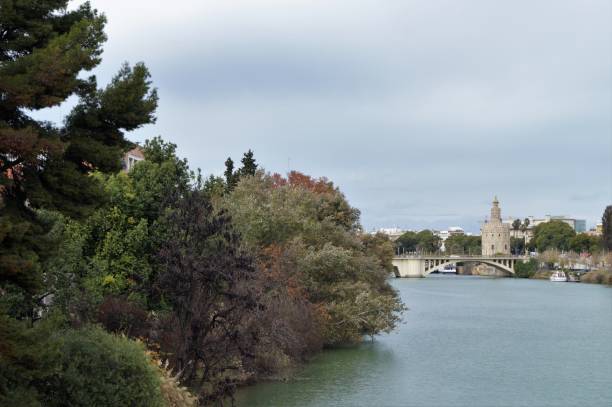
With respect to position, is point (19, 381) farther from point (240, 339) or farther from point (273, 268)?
point (273, 268)

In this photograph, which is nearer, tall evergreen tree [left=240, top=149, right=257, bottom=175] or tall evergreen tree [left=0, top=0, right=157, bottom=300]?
tall evergreen tree [left=0, top=0, right=157, bottom=300]

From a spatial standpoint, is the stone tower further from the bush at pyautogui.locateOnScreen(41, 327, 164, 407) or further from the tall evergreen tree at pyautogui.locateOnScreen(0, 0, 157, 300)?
the tall evergreen tree at pyautogui.locateOnScreen(0, 0, 157, 300)

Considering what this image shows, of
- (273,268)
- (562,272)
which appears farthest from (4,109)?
(562,272)

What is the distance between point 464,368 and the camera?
3419cm

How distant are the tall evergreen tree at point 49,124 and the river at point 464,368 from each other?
47.1 feet

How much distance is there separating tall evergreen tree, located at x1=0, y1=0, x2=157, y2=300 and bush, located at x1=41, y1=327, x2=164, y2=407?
3.26 metres

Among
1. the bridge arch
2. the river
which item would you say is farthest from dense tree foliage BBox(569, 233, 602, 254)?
the river

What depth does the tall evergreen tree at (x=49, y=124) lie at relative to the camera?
1017 centimetres

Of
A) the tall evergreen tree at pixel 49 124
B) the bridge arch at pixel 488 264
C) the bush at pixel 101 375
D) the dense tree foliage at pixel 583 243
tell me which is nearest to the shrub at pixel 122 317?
the bush at pixel 101 375

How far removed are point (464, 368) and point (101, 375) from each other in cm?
2277

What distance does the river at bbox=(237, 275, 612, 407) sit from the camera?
88.6 feet

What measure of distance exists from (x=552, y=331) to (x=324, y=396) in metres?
27.7

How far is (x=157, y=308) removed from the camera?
23891mm

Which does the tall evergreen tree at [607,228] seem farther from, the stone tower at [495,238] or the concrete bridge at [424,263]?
the stone tower at [495,238]
